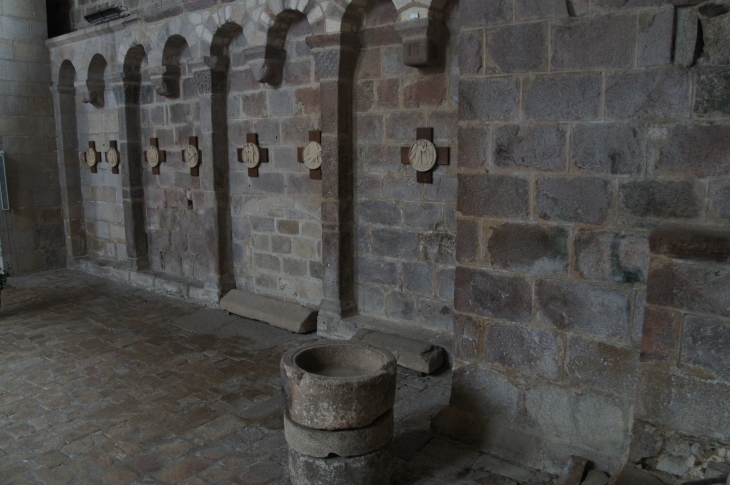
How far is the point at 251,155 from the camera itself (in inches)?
217

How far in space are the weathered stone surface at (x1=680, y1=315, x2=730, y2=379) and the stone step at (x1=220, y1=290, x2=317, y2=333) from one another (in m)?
3.24

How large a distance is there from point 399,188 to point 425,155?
39cm

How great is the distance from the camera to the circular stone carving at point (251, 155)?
17.9ft

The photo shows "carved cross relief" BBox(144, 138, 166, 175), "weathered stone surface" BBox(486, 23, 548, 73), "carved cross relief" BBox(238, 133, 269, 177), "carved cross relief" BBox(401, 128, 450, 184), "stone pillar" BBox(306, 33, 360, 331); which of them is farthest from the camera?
"carved cross relief" BBox(144, 138, 166, 175)

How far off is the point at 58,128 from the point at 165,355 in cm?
472

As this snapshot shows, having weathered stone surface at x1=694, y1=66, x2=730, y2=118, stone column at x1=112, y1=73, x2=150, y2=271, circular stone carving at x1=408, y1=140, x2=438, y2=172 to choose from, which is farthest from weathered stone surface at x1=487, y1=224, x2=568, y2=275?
stone column at x1=112, y1=73, x2=150, y2=271

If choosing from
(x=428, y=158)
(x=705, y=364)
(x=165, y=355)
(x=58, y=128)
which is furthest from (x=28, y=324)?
(x=705, y=364)

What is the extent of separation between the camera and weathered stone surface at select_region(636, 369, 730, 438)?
7.85ft

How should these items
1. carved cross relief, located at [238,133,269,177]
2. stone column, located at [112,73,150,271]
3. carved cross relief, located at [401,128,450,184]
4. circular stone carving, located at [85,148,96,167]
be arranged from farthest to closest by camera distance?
circular stone carving, located at [85,148,96,167] < stone column, located at [112,73,150,271] < carved cross relief, located at [238,133,269,177] < carved cross relief, located at [401,128,450,184]

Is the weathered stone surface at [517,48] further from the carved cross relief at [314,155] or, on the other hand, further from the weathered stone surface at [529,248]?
the carved cross relief at [314,155]

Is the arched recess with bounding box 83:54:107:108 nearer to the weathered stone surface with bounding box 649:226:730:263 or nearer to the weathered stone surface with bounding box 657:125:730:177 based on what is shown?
the weathered stone surface with bounding box 657:125:730:177

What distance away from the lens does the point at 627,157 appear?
262 cm

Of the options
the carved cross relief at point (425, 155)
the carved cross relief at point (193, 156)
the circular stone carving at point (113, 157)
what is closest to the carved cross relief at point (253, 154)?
the carved cross relief at point (193, 156)

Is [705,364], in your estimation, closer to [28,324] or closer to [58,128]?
[28,324]
